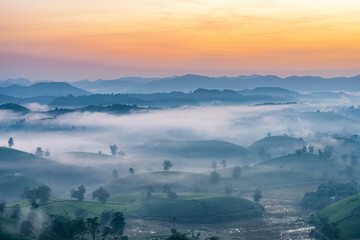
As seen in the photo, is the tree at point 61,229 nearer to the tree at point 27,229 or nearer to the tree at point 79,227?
the tree at point 79,227

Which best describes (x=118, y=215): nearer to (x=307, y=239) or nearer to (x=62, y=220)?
(x=62, y=220)

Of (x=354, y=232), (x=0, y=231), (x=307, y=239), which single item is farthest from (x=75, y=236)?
(x=354, y=232)

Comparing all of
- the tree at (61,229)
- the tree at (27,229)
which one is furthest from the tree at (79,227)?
the tree at (27,229)

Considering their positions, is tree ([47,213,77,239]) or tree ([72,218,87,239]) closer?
tree ([72,218,87,239])

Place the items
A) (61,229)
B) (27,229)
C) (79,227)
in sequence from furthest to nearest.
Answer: (27,229) → (61,229) → (79,227)

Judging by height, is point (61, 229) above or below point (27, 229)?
below

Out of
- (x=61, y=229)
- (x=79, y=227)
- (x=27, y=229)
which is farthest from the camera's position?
(x=27, y=229)

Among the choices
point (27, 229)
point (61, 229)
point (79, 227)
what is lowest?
point (61, 229)

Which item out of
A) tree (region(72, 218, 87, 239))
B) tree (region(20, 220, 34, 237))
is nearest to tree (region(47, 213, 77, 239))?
tree (region(72, 218, 87, 239))

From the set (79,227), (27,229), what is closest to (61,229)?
(79,227)

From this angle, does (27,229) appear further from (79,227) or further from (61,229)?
(79,227)

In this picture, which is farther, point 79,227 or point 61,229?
point 61,229

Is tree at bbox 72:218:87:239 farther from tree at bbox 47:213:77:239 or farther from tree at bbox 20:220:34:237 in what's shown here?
tree at bbox 20:220:34:237
